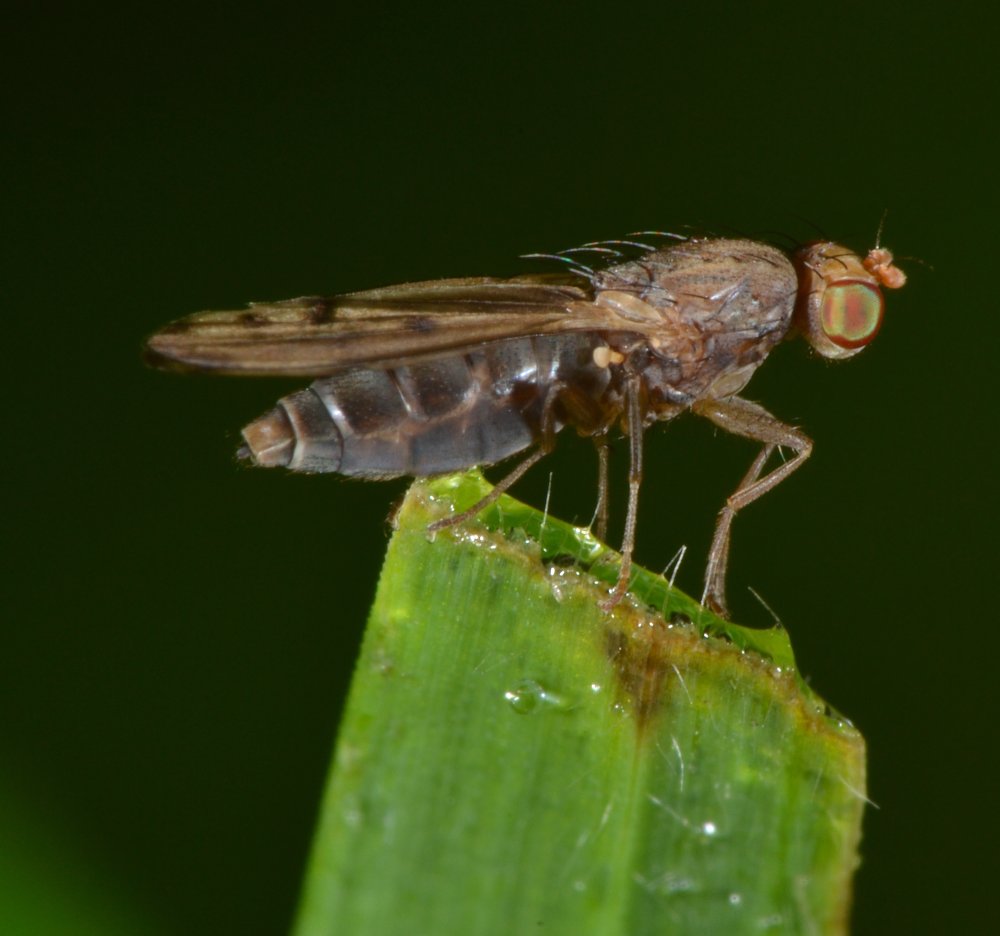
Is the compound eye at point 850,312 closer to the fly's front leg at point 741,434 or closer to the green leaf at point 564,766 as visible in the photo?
the fly's front leg at point 741,434

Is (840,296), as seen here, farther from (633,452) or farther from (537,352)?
(537,352)

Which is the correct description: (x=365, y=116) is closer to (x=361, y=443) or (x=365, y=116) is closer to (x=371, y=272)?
(x=371, y=272)

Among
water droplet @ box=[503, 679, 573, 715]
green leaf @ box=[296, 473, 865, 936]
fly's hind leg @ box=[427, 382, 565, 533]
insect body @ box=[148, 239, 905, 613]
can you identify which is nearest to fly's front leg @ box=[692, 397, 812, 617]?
insect body @ box=[148, 239, 905, 613]

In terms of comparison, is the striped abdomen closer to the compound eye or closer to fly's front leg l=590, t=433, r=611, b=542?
fly's front leg l=590, t=433, r=611, b=542

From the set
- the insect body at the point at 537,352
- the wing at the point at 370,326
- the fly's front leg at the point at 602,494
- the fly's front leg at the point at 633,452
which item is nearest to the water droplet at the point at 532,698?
the fly's front leg at the point at 633,452

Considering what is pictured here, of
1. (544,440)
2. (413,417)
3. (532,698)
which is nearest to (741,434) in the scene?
(544,440)

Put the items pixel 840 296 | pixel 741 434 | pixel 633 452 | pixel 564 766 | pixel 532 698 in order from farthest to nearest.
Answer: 1. pixel 840 296
2. pixel 741 434
3. pixel 633 452
4. pixel 532 698
5. pixel 564 766

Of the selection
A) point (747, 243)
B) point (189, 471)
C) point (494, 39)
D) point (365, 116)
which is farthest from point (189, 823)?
point (494, 39)
